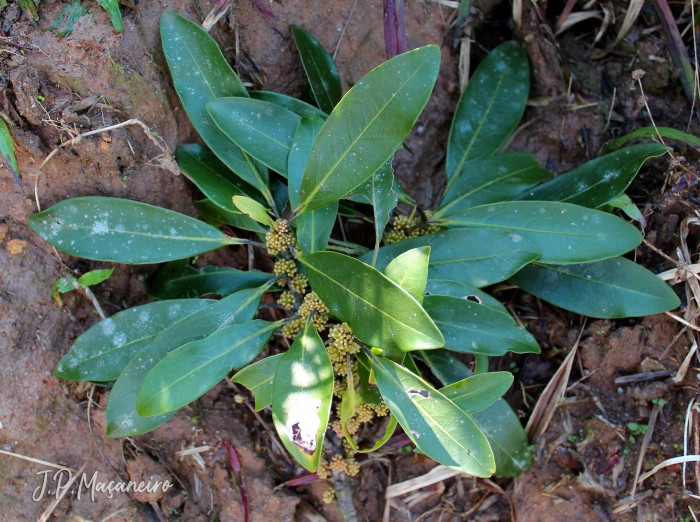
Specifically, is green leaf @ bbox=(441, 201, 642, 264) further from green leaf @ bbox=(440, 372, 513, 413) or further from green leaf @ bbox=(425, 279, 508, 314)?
green leaf @ bbox=(440, 372, 513, 413)

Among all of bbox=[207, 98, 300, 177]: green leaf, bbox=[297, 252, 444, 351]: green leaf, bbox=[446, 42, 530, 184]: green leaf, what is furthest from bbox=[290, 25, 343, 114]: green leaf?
bbox=[297, 252, 444, 351]: green leaf

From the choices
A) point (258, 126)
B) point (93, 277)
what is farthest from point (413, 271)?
point (93, 277)

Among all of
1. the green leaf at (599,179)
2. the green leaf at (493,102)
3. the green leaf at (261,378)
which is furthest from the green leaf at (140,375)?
the green leaf at (599,179)

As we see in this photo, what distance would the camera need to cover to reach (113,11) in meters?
1.49

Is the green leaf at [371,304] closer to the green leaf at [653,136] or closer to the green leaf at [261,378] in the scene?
the green leaf at [261,378]

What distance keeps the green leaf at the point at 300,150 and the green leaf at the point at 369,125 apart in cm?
8

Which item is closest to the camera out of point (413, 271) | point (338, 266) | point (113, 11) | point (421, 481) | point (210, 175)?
point (413, 271)

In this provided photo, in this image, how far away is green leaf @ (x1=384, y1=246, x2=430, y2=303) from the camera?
1272 millimetres

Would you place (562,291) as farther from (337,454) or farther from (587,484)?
(337,454)

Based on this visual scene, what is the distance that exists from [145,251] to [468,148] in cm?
113

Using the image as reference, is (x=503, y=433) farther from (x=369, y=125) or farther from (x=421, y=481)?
(x=369, y=125)

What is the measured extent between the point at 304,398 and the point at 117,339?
64 cm

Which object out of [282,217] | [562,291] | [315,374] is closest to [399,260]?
[315,374]

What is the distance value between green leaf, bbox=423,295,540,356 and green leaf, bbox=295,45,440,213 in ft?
1.33
